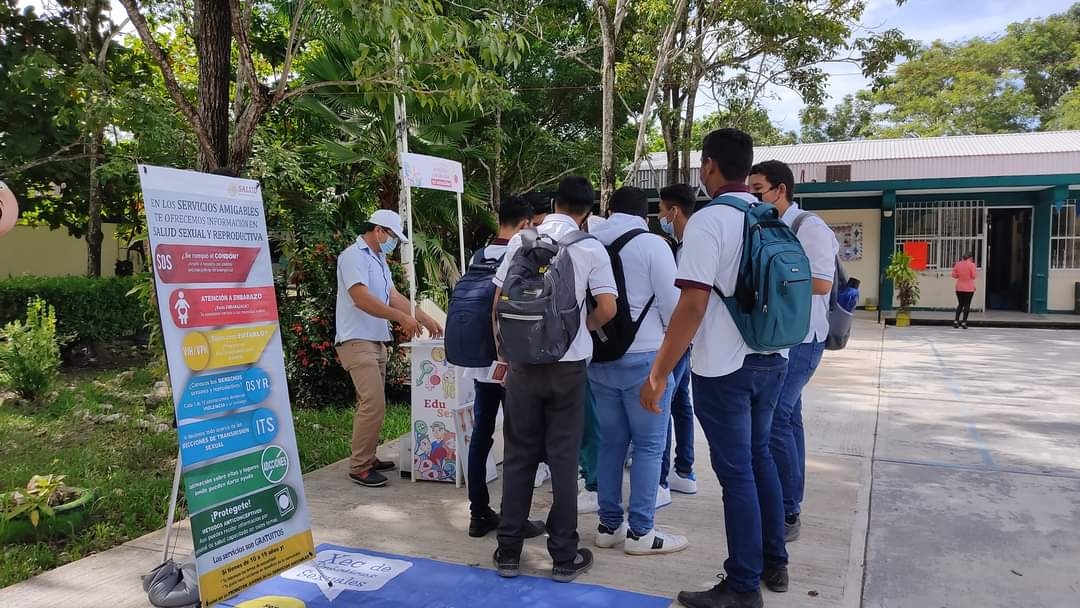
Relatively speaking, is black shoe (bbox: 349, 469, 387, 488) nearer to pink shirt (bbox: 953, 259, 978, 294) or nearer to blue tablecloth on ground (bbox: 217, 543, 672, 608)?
blue tablecloth on ground (bbox: 217, 543, 672, 608)

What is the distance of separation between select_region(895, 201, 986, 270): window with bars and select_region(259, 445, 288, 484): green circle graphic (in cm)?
1652

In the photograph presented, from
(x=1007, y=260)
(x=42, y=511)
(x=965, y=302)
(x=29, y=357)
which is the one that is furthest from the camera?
(x=1007, y=260)

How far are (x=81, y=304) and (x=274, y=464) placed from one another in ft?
27.4

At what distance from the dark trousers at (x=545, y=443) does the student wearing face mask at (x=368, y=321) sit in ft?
4.72

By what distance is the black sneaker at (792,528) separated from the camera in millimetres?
3929

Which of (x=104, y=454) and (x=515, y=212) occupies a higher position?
(x=515, y=212)

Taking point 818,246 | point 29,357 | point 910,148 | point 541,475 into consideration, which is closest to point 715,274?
point 818,246

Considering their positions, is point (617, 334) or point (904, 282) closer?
point (617, 334)

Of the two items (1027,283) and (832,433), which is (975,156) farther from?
(832,433)

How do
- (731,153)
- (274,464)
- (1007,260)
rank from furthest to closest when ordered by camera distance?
(1007,260) < (274,464) < (731,153)

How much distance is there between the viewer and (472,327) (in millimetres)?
3676

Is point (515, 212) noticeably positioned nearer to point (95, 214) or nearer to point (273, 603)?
point (273, 603)

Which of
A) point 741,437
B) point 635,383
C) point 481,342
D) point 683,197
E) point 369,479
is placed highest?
point 683,197

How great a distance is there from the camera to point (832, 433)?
6.29 metres
